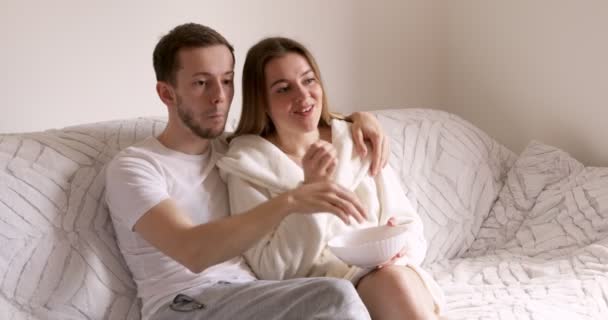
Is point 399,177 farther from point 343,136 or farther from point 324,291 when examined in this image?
point 324,291

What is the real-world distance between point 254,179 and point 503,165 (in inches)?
41.5

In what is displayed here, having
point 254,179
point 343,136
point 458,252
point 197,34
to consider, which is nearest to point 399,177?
point 458,252

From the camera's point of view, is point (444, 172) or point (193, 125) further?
point (444, 172)

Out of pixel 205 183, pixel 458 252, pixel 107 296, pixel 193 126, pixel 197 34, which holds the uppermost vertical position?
pixel 197 34

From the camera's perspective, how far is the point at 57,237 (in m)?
1.89

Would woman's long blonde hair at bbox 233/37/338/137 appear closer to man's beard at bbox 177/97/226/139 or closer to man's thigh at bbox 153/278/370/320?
man's beard at bbox 177/97/226/139

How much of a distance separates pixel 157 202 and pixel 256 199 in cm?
26

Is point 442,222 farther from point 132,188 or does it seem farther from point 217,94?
point 132,188

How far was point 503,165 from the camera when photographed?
270 centimetres

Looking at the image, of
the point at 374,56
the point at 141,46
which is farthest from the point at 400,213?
the point at 374,56

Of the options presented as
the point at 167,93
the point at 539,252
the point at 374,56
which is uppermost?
the point at 167,93

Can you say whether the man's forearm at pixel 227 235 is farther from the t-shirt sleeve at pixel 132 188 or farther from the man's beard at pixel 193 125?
the man's beard at pixel 193 125

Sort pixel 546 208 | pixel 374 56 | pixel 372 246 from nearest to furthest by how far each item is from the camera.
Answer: pixel 372 246 → pixel 546 208 → pixel 374 56

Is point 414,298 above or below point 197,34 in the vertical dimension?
below
